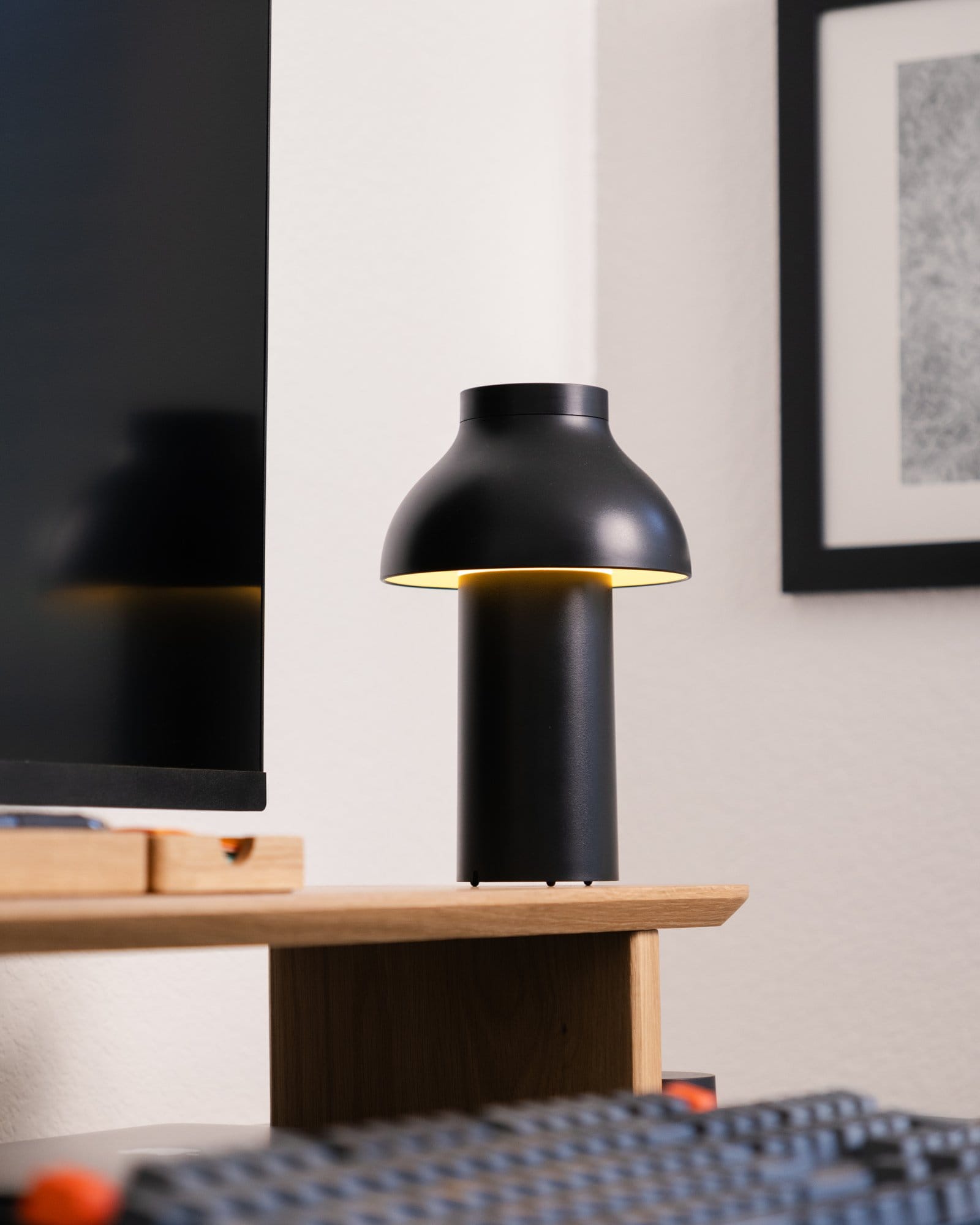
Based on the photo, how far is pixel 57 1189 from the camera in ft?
1.42

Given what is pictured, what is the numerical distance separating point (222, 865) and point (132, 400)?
308mm

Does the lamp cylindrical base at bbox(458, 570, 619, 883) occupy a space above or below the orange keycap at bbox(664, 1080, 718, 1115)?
above

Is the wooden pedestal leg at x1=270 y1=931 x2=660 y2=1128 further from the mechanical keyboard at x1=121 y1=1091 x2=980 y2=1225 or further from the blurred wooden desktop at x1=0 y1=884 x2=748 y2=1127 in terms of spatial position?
the mechanical keyboard at x1=121 y1=1091 x2=980 y2=1225

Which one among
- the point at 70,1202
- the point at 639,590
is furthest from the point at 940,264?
the point at 70,1202

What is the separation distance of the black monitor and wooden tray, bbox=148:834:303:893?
0.40 feet

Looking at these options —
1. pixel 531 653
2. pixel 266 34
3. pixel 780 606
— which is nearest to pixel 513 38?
pixel 780 606

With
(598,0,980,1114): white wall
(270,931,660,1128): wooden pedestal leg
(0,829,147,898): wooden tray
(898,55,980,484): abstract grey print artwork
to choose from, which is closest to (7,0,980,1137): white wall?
(598,0,980,1114): white wall

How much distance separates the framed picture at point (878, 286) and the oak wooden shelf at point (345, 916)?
0.95m

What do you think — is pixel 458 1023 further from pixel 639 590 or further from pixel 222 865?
pixel 639 590

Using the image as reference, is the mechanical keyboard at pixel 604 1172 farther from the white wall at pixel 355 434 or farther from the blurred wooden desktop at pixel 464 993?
the white wall at pixel 355 434

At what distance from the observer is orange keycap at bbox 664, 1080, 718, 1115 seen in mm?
664

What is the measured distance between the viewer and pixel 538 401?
3.52 ft

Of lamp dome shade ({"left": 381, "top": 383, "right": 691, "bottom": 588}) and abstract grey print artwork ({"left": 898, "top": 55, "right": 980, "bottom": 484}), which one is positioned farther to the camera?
abstract grey print artwork ({"left": 898, "top": 55, "right": 980, "bottom": 484})

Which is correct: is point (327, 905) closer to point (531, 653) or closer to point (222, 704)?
point (222, 704)
